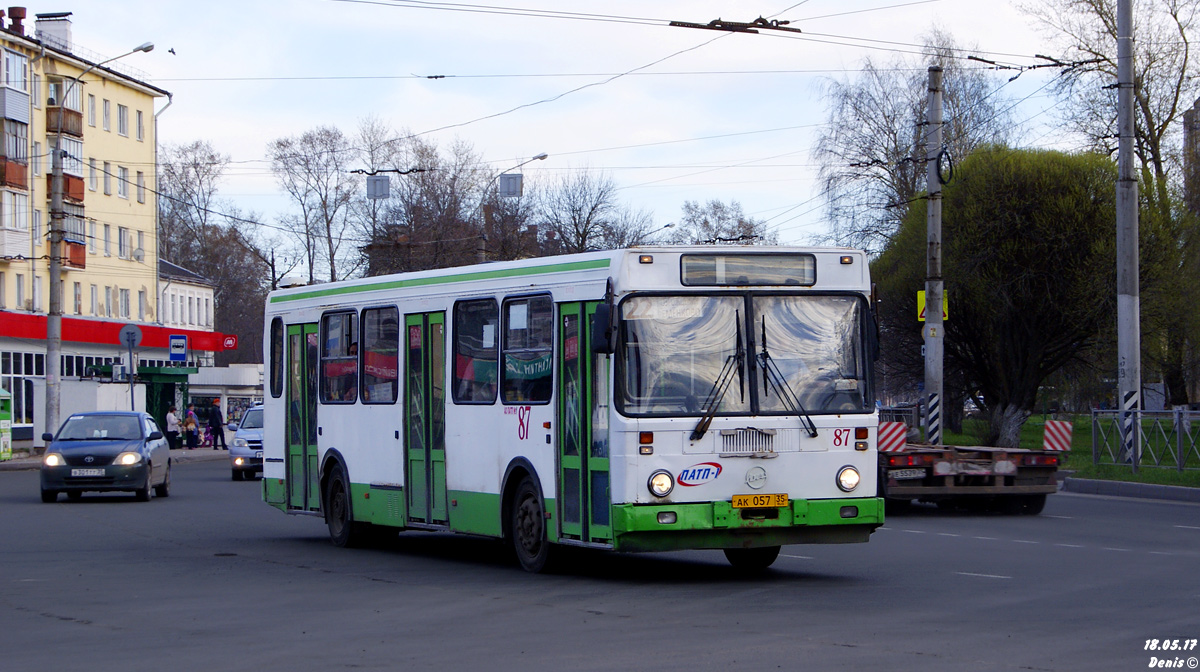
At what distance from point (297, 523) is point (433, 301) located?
7.24 metres

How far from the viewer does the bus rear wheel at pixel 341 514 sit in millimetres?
16750

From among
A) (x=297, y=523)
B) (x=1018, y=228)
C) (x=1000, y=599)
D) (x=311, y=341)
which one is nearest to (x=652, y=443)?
(x=1000, y=599)

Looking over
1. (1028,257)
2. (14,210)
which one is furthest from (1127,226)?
(14,210)

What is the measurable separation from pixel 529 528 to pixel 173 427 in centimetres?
3953

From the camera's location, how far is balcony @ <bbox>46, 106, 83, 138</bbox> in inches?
2415

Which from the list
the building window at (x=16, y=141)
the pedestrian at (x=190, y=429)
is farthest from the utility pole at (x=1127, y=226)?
the building window at (x=16, y=141)

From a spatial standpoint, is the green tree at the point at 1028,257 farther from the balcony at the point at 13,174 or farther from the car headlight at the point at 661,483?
the balcony at the point at 13,174

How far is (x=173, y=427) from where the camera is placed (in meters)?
50.6

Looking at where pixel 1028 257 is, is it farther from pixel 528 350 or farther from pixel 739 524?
pixel 739 524

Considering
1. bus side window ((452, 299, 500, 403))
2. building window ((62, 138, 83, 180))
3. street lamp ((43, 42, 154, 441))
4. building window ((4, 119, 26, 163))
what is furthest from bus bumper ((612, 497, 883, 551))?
building window ((62, 138, 83, 180))

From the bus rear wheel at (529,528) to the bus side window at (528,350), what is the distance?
31.0 inches

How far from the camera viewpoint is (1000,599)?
37.2 ft

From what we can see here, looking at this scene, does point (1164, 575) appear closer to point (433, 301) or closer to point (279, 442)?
point (433, 301)

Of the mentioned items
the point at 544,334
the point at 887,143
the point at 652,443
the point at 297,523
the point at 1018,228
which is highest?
the point at 887,143
